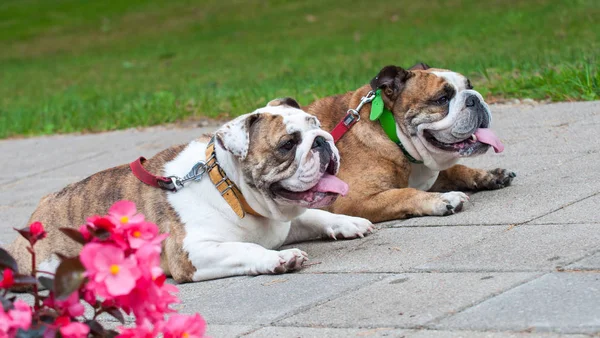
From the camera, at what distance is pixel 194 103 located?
11227 millimetres

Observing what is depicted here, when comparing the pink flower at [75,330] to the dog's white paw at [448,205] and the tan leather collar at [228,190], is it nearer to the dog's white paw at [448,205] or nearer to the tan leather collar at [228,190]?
the tan leather collar at [228,190]

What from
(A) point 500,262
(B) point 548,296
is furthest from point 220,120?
(B) point 548,296

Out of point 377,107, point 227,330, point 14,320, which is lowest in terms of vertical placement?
point 227,330

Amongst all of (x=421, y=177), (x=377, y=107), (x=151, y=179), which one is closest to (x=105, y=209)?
(x=151, y=179)

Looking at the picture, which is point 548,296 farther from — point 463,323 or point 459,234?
point 459,234

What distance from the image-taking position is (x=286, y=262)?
16.3ft

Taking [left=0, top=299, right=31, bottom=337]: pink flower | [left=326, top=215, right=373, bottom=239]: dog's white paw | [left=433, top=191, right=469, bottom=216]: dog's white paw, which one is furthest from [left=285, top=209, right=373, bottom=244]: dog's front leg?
[left=0, top=299, right=31, bottom=337]: pink flower

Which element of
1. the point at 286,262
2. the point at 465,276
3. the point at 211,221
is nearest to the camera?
the point at 465,276

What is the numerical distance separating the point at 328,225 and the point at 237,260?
0.76m

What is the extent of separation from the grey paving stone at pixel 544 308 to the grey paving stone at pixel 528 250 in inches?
10.5

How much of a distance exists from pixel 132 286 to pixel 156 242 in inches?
7.8

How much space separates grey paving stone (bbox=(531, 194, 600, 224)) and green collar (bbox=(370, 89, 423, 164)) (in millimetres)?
1221

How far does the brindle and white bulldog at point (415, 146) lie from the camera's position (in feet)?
19.3

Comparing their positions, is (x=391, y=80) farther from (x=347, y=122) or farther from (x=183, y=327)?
(x=183, y=327)
